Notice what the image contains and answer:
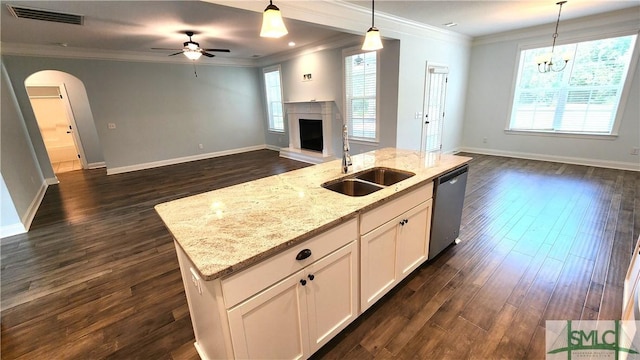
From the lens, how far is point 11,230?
10.9 ft

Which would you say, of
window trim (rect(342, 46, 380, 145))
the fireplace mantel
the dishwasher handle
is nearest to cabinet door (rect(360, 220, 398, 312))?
the dishwasher handle

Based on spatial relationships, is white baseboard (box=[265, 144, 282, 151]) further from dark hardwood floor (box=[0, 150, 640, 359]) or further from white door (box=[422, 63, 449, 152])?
dark hardwood floor (box=[0, 150, 640, 359])

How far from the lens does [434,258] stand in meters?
2.51

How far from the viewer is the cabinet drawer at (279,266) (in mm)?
1069

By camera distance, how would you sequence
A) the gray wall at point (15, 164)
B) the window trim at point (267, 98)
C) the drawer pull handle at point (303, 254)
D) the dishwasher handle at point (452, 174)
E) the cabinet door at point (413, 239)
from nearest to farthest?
1. the drawer pull handle at point (303, 254)
2. the cabinet door at point (413, 239)
3. the dishwasher handle at point (452, 174)
4. the gray wall at point (15, 164)
5. the window trim at point (267, 98)

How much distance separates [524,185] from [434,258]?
2967 millimetres

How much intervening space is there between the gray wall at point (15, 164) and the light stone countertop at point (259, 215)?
3.36 metres

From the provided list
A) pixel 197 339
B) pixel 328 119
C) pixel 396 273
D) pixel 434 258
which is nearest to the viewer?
pixel 197 339

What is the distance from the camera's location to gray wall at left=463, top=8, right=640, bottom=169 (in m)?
4.65

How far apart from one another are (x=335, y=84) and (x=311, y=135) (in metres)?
1.49

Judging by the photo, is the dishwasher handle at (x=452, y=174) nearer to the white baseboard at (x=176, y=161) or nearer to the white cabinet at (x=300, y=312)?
the white cabinet at (x=300, y=312)

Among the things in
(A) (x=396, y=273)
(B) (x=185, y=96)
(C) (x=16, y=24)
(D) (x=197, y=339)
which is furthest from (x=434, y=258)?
(B) (x=185, y=96)

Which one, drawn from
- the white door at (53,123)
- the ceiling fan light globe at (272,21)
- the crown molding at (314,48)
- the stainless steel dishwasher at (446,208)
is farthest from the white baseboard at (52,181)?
the stainless steel dishwasher at (446,208)

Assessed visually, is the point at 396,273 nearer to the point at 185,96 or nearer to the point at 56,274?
the point at 56,274
